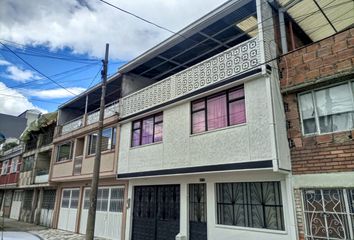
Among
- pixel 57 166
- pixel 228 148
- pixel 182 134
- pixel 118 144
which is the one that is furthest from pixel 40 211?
pixel 228 148

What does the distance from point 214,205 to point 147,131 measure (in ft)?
16.0

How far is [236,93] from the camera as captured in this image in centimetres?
923

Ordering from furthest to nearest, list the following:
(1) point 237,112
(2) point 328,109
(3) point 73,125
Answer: (3) point 73,125 → (1) point 237,112 → (2) point 328,109

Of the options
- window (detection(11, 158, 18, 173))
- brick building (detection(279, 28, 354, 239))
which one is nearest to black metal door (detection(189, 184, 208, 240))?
brick building (detection(279, 28, 354, 239))

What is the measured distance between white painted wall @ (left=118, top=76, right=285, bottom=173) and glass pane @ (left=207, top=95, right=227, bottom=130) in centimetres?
37

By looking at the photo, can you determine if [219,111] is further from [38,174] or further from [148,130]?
[38,174]

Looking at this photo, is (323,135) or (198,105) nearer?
(323,135)

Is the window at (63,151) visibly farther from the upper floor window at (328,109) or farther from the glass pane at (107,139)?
the upper floor window at (328,109)

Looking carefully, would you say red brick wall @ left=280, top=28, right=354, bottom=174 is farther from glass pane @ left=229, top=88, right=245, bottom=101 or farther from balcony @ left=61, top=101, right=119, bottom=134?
balcony @ left=61, top=101, right=119, bottom=134

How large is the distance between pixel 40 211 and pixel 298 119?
21710mm

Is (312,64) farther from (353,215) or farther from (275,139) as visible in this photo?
(353,215)

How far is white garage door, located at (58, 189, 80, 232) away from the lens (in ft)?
57.3

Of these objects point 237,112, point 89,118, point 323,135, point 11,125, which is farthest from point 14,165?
point 323,135

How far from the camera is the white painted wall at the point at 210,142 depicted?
803 cm
